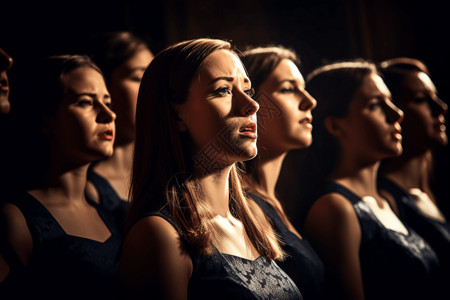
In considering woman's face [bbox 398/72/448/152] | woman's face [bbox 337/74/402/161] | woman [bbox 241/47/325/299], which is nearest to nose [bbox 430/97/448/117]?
woman's face [bbox 398/72/448/152]

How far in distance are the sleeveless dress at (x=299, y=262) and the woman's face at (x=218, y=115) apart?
1.54 feet

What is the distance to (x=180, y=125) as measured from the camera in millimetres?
1604

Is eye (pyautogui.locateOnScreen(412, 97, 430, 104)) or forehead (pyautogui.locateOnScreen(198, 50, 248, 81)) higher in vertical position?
forehead (pyautogui.locateOnScreen(198, 50, 248, 81))

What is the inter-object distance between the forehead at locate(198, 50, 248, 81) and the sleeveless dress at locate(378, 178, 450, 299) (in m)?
1.60

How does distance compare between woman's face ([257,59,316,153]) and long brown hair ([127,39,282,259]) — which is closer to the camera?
long brown hair ([127,39,282,259])

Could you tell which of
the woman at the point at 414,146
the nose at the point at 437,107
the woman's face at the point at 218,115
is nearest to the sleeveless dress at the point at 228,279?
the woman's face at the point at 218,115

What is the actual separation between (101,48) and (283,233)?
1.22 meters

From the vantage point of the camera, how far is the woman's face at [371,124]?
7.90 feet

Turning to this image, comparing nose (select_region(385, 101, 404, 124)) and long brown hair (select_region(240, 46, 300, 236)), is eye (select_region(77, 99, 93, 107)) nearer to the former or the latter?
long brown hair (select_region(240, 46, 300, 236))

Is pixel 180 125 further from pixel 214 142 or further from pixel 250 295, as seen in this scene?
pixel 250 295

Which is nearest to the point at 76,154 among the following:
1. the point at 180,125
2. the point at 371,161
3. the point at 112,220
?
the point at 112,220

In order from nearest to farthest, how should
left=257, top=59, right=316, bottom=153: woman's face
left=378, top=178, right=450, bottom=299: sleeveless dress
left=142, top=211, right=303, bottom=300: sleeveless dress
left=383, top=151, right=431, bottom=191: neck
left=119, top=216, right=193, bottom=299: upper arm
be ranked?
1. left=119, top=216, right=193, bottom=299: upper arm
2. left=142, top=211, right=303, bottom=300: sleeveless dress
3. left=257, top=59, right=316, bottom=153: woman's face
4. left=378, top=178, right=450, bottom=299: sleeveless dress
5. left=383, top=151, right=431, bottom=191: neck

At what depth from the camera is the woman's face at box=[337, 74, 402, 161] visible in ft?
7.90

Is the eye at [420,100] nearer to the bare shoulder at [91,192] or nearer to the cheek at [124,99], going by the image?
the cheek at [124,99]
